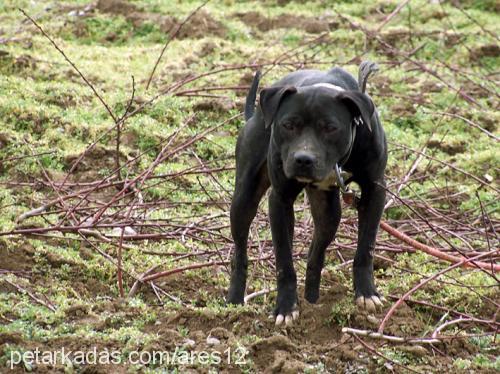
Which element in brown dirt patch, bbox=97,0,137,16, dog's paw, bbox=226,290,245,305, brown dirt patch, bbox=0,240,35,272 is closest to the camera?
dog's paw, bbox=226,290,245,305

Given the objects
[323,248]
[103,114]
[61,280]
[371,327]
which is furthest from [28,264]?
[103,114]

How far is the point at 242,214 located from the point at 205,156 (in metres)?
3.89

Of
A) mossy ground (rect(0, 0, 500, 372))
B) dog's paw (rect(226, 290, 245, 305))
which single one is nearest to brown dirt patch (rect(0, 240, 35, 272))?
mossy ground (rect(0, 0, 500, 372))

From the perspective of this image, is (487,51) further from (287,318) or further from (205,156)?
(287,318)

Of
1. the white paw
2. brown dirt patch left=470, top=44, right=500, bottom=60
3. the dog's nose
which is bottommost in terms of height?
brown dirt patch left=470, top=44, right=500, bottom=60

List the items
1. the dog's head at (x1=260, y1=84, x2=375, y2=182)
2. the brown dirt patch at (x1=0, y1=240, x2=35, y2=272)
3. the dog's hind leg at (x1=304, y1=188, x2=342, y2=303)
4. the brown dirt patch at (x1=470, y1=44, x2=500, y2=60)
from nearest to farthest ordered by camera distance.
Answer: the dog's head at (x1=260, y1=84, x2=375, y2=182) < the dog's hind leg at (x1=304, y1=188, x2=342, y2=303) < the brown dirt patch at (x1=0, y1=240, x2=35, y2=272) < the brown dirt patch at (x1=470, y1=44, x2=500, y2=60)

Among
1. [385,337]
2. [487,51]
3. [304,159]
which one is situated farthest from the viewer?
[487,51]

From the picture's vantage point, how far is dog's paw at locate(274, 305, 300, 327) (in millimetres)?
5348

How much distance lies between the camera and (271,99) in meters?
5.31

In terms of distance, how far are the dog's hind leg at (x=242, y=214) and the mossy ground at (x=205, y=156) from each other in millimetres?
190

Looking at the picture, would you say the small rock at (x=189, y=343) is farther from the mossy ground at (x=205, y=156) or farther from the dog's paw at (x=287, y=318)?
the dog's paw at (x=287, y=318)

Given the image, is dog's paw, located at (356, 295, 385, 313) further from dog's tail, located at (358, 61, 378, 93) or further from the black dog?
dog's tail, located at (358, 61, 378, 93)

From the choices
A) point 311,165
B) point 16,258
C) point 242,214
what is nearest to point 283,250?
point 242,214

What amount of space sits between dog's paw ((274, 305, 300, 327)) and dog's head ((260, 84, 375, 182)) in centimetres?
78
